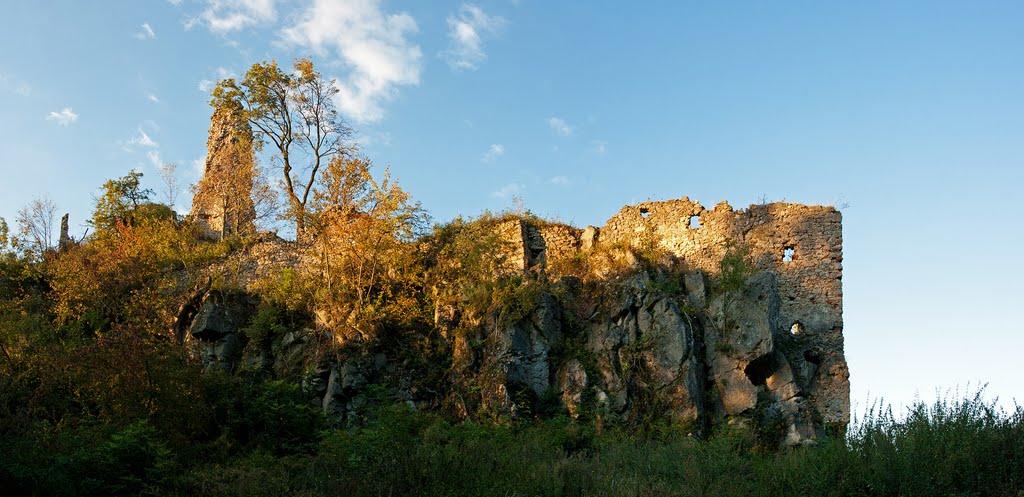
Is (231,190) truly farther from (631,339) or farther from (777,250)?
(777,250)

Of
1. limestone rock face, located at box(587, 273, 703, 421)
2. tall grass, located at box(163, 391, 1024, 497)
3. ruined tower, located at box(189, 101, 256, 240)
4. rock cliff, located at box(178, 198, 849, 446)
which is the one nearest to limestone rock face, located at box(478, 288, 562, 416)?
rock cliff, located at box(178, 198, 849, 446)

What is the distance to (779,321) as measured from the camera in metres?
19.6

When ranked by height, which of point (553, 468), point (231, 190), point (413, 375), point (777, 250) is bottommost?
point (553, 468)

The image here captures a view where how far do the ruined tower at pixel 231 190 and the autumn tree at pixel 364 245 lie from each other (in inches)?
264

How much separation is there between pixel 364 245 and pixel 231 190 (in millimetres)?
9356

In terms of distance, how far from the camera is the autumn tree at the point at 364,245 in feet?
64.7

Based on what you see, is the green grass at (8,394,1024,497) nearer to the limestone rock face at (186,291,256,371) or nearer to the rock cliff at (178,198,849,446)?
the rock cliff at (178,198,849,446)

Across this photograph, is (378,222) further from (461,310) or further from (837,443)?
(837,443)

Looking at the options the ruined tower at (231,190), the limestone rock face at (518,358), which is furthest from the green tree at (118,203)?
the limestone rock face at (518,358)

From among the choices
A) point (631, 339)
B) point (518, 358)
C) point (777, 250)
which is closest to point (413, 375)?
point (518, 358)

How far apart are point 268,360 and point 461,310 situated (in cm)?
464

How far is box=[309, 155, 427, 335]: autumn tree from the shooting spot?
1973 cm

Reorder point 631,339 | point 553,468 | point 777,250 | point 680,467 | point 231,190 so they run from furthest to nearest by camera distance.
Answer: point 231,190, point 777,250, point 631,339, point 680,467, point 553,468

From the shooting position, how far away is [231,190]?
27.1 meters
